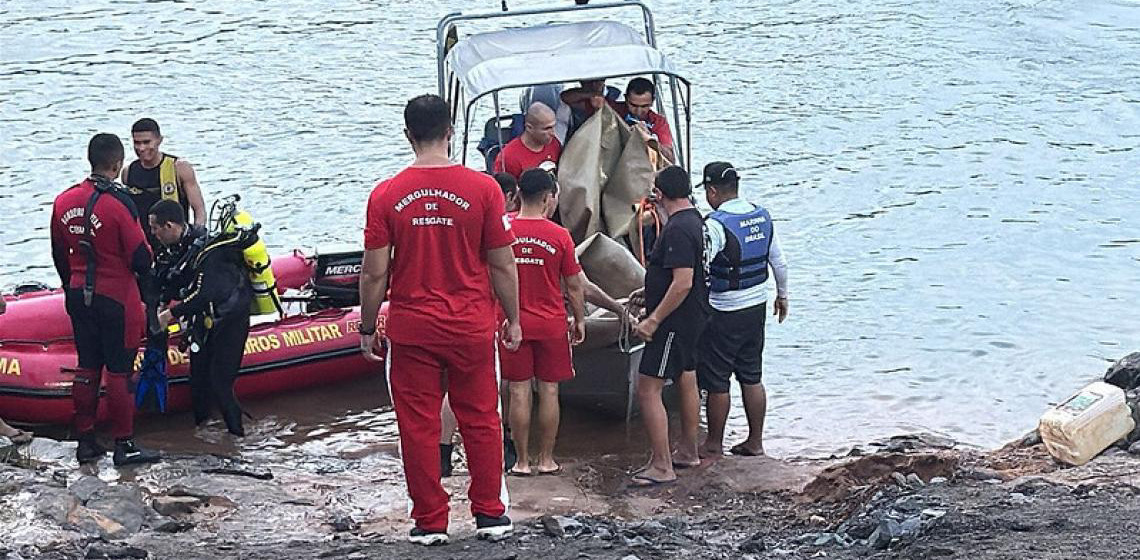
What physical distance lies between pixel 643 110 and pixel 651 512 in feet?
10.6

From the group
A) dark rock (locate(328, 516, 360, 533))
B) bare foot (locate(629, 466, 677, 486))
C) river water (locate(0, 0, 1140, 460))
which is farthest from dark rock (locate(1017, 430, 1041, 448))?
dark rock (locate(328, 516, 360, 533))

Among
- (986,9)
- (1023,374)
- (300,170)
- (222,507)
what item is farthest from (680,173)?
(986,9)

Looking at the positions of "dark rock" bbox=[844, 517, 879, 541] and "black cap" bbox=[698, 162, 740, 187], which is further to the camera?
"black cap" bbox=[698, 162, 740, 187]

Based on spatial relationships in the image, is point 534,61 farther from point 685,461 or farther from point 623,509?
point 623,509

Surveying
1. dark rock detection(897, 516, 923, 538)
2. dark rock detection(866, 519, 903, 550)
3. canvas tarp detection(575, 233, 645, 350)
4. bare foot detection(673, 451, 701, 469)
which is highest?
canvas tarp detection(575, 233, 645, 350)

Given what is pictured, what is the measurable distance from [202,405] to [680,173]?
3317mm

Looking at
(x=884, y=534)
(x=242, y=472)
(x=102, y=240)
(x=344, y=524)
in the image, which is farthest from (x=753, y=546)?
(x=102, y=240)

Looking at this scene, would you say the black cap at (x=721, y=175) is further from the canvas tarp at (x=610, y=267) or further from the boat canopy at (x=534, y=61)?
the boat canopy at (x=534, y=61)

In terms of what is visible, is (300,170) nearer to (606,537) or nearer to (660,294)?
(660,294)

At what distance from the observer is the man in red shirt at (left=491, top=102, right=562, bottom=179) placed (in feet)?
29.5

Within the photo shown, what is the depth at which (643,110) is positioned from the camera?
9.73 metres

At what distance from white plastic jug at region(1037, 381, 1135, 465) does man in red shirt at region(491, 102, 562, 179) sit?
3.23 meters

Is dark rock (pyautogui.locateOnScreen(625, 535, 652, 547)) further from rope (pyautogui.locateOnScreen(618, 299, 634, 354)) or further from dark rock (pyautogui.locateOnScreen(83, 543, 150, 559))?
rope (pyautogui.locateOnScreen(618, 299, 634, 354))

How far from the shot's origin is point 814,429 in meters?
9.53
